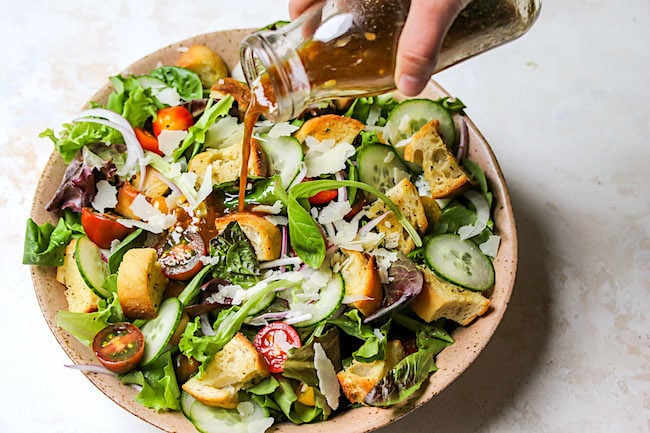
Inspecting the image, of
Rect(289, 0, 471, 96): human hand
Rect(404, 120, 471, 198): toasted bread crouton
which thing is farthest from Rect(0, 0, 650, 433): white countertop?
Rect(289, 0, 471, 96): human hand

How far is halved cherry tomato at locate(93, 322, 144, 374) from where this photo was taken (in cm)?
261

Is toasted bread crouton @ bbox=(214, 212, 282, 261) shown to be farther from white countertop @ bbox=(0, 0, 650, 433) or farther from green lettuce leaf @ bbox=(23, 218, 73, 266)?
white countertop @ bbox=(0, 0, 650, 433)

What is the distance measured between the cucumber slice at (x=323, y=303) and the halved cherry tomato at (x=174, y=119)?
2.86ft

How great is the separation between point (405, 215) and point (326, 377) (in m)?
0.68

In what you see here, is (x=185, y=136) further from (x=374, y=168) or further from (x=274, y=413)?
(x=274, y=413)

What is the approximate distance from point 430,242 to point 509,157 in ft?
3.24

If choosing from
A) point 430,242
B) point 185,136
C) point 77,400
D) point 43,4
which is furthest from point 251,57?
point 43,4

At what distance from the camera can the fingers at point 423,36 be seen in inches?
80.7

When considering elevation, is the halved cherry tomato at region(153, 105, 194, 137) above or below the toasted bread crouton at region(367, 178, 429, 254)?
above

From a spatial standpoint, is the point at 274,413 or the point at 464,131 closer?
the point at 274,413

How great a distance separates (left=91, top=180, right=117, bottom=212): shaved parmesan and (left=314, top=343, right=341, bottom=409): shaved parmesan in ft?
3.34

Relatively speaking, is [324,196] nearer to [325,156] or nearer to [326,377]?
[325,156]

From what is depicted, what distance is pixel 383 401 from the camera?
2521mm

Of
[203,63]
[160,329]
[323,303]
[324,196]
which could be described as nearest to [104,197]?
[160,329]
